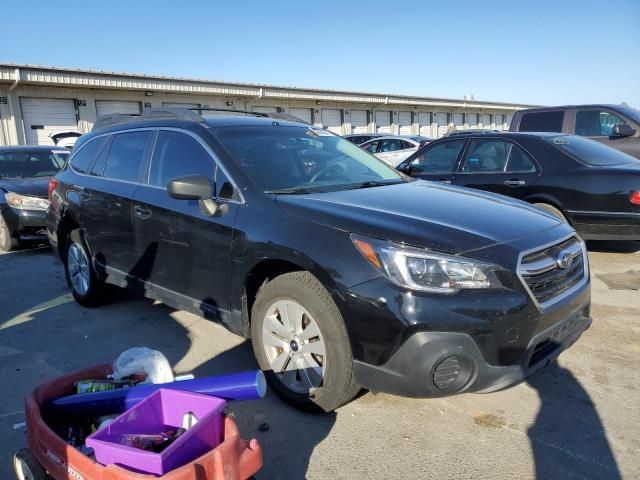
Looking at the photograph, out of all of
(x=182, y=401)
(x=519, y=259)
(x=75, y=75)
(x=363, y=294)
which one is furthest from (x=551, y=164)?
(x=75, y=75)

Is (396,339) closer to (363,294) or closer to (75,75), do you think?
(363,294)

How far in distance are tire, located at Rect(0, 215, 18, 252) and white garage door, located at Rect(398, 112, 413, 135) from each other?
95.8 feet

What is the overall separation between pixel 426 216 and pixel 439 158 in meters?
4.31

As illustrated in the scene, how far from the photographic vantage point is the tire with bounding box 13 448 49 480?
217 cm

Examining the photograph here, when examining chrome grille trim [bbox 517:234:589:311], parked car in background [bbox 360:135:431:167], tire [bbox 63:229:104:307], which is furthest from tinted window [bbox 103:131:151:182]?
parked car in background [bbox 360:135:431:167]

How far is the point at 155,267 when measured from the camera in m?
3.85

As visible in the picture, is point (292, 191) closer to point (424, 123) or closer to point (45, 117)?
point (45, 117)

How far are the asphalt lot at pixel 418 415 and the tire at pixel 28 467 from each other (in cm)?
27

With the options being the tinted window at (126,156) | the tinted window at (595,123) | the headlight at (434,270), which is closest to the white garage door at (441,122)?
the tinted window at (595,123)

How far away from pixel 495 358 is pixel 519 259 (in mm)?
505

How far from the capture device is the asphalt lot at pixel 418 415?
2.46 m

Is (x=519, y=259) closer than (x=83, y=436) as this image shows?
No

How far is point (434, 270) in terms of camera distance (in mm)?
2461

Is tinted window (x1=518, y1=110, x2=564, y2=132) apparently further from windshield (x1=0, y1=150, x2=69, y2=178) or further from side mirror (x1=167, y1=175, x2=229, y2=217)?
windshield (x1=0, y1=150, x2=69, y2=178)
